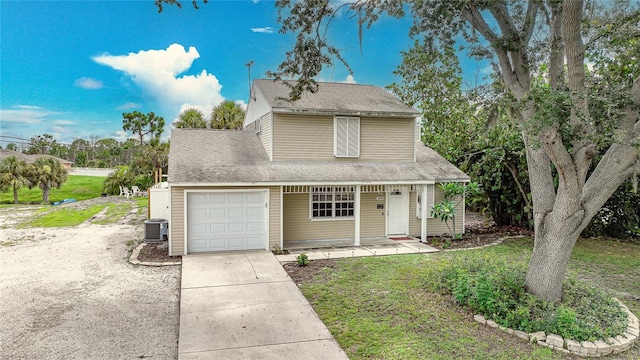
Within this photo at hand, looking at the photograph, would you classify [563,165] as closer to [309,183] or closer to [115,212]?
[309,183]

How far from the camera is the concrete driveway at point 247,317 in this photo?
5.27m

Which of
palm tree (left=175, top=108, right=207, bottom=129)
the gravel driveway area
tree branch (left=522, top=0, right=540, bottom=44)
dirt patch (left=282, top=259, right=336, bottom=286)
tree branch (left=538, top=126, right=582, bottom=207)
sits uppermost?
palm tree (left=175, top=108, right=207, bottom=129)

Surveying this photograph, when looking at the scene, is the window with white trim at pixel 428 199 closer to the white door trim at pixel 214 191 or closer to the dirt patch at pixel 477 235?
the dirt patch at pixel 477 235

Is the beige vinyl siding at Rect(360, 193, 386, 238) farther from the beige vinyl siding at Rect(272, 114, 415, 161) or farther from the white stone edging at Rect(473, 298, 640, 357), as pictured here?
the white stone edging at Rect(473, 298, 640, 357)

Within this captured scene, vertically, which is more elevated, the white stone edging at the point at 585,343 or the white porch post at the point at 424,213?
the white porch post at the point at 424,213

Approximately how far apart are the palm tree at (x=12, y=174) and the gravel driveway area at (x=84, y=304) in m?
17.5

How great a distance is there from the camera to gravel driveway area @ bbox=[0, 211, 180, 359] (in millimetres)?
5418

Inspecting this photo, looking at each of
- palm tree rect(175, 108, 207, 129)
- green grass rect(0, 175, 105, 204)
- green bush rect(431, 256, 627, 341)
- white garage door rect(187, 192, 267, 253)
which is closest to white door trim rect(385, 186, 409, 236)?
white garage door rect(187, 192, 267, 253)

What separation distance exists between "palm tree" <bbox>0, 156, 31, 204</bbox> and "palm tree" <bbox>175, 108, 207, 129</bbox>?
11.0 m

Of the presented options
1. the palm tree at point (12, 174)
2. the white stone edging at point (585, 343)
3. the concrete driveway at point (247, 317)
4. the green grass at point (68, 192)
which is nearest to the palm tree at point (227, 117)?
the palm tree at point (12, 174)

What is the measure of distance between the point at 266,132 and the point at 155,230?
4.93 metres

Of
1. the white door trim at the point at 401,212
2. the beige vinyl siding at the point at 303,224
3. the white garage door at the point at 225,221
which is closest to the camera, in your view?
the white garage door at the point at 225,221

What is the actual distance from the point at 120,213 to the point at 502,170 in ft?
60.0

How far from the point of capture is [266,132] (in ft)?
42.9
